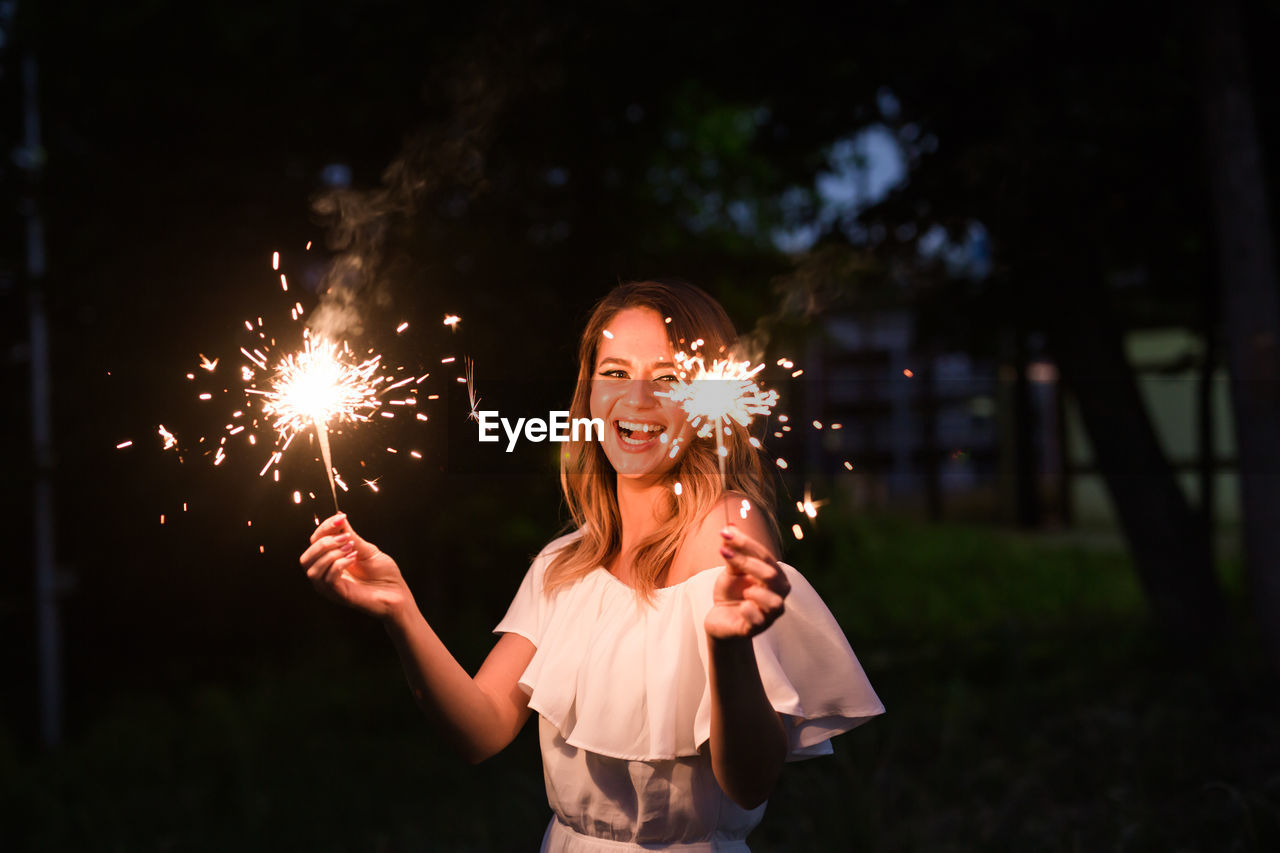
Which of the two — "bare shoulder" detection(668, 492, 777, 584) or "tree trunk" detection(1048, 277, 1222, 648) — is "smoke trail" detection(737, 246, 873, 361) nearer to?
"bare shoulder" detection(668, 492, 777, 584)

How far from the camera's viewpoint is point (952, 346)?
8.17 metres

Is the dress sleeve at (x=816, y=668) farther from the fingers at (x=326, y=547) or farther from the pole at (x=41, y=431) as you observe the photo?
the pole at (x=41, y=431)

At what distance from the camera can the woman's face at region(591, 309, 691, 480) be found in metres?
2.05

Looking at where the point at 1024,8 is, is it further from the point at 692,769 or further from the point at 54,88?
the point at 54,88

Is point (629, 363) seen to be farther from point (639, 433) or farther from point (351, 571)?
point (351, 571)

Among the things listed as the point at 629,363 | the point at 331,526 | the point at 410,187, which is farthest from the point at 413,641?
the point at 410,187

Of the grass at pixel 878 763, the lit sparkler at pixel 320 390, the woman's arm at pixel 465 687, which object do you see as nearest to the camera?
the woman's arm at pixel 465 687

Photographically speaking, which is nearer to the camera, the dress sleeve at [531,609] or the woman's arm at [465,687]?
the woman's arm at [465,687]

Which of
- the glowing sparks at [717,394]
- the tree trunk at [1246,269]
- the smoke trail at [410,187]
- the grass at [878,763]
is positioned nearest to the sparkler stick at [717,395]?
the glowing sparks at [717,394]

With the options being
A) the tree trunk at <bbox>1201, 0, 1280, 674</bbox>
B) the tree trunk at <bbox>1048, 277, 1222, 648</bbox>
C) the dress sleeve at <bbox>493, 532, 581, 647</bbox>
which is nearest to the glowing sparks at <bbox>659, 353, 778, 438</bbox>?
the dress sleeve at <bbox>493, 532, 581, 647</bbox>

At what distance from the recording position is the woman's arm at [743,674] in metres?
1.63

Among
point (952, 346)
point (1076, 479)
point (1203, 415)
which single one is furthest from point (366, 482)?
point (1076, 479)

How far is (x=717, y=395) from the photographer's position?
1.98 metres

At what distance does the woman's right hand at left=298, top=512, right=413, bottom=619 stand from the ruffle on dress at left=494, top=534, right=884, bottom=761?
15.0 inches
